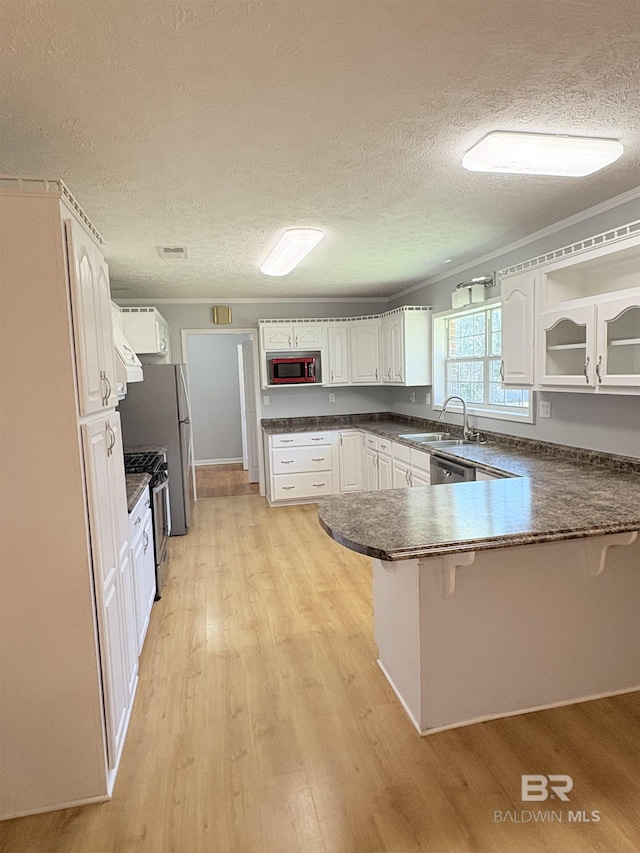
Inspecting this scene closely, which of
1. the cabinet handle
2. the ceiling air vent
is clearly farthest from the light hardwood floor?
the ceiling air vent

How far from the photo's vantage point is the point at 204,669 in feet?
8.56

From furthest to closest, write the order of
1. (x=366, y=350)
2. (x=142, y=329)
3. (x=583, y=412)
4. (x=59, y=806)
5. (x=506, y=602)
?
(x=366, y=350) < (x=142, y=329) < (x=583, y=412) < (x=506, y=602) < (x=59, y=806)

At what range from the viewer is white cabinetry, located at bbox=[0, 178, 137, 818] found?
1.57 metres

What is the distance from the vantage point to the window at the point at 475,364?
399 cm

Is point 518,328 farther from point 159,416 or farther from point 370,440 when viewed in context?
point 159,416

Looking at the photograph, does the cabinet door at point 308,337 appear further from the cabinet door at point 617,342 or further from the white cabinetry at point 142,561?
the cabinet door at point 617,342

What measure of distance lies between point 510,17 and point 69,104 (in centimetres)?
136

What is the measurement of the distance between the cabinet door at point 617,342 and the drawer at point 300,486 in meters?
3.61

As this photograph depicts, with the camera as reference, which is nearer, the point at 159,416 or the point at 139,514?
the point at 139,514

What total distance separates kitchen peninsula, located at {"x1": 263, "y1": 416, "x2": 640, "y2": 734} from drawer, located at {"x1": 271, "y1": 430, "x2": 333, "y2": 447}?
3282 millimetres

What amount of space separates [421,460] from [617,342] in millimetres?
1884

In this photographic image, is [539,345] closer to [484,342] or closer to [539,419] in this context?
[539,419]

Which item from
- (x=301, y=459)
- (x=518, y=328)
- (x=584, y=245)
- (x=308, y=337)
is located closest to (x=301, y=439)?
(x=301, y=459)

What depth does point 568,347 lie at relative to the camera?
279 centimetres
